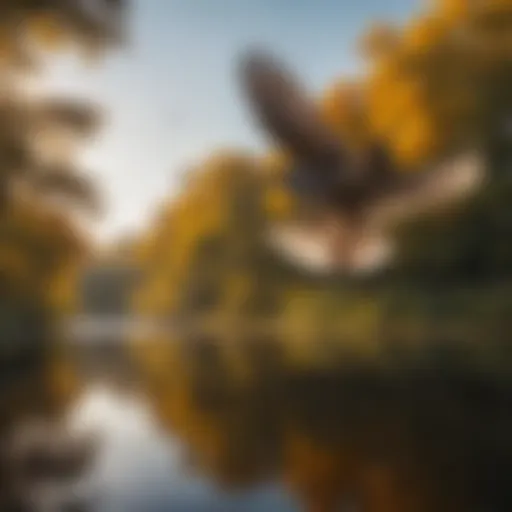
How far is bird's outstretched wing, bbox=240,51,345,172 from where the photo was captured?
144 cm

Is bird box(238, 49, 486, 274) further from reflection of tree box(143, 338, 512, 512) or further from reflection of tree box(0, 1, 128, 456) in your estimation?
reflection of tree box(0, 1, 128, 456)

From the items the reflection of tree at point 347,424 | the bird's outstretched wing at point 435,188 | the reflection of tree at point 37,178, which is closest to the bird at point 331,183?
the bird's outstretched wing at point 435,188

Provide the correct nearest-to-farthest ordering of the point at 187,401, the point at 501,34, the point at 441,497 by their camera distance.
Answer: the point at 441,497 < the point at 187,401 < the point at 501,34

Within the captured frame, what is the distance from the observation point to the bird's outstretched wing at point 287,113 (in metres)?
1.44

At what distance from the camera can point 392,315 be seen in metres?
1.43

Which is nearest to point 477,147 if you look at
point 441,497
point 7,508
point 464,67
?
point 464,67

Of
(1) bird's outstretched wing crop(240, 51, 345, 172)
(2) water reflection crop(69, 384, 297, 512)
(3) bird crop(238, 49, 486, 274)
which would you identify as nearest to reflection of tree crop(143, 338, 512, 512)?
(2) water reflection crop(69, 384, 297, 512)

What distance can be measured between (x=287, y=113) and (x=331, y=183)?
148mm

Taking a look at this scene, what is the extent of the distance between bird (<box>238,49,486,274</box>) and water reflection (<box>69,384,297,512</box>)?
0.39 m

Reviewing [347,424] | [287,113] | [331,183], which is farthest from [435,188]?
[347,424]

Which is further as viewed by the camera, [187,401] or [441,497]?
[187,401]

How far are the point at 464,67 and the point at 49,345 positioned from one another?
89 cm

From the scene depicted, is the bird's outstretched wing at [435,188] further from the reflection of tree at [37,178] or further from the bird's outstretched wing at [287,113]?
the reflection of tree at [37,178]

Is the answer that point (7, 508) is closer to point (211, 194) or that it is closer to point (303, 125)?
point (211, 194)
